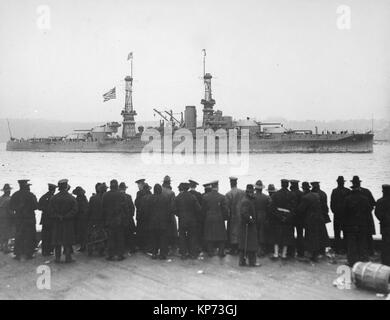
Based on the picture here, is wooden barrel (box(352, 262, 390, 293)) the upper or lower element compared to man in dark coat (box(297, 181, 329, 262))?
lower

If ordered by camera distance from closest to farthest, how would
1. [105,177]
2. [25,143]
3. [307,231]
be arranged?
[307,231], [105,177], [25,143]

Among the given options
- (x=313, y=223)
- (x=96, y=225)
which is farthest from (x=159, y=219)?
(x=313, y=223)

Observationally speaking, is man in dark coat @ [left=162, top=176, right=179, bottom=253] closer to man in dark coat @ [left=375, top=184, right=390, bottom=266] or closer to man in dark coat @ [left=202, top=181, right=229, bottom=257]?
man in dark coat @ [left=202, top=181, right=229, bottom=257]

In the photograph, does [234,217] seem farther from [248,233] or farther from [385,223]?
[385,223]

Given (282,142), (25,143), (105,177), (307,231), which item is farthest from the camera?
(25,143)

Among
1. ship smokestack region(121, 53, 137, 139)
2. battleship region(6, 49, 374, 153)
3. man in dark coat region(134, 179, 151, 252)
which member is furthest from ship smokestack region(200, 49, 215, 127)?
man in dark coat region(134, 179, 151, 252)

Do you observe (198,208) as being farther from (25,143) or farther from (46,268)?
(25,143)

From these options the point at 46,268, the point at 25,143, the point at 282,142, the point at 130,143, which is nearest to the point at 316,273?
the point at 46,268
